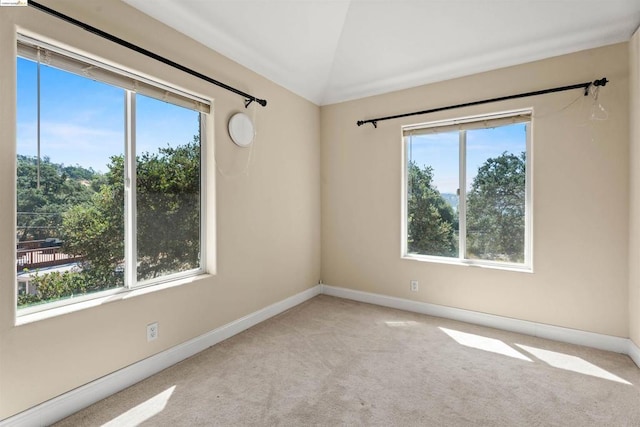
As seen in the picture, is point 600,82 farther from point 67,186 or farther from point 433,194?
point 67,186

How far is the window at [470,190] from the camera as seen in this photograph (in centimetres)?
289

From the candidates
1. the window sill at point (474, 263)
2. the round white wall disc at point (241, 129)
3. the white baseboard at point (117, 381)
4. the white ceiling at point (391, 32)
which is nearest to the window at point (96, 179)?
the round white wall disc at point (241, 129)

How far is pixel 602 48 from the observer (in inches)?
97.0

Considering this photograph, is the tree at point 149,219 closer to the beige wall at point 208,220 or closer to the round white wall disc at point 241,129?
the beige wall at point 208,220

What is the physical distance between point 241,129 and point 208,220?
90 centimetres

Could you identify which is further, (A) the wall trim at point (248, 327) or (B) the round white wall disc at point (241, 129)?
(B) the round white wall disc at point (241, 129)

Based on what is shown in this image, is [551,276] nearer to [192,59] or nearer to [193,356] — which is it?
[193,356]

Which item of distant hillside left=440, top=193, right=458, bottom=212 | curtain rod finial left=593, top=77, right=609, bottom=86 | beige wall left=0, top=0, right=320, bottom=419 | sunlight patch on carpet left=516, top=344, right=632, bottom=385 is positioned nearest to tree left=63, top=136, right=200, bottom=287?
beige wall left=0, top=0, right=320, bottom=419

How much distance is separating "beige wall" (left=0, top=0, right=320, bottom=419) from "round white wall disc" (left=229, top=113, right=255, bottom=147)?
6cm

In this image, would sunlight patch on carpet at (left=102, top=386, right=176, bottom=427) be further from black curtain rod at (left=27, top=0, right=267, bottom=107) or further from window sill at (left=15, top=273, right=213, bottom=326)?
black curtain rod at (left=27, top=0, right=267, bottom=107)

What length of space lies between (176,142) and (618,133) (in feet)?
11.8

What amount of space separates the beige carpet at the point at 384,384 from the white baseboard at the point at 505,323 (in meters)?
0.09

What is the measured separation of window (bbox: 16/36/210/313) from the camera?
168cm

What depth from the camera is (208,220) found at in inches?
104
